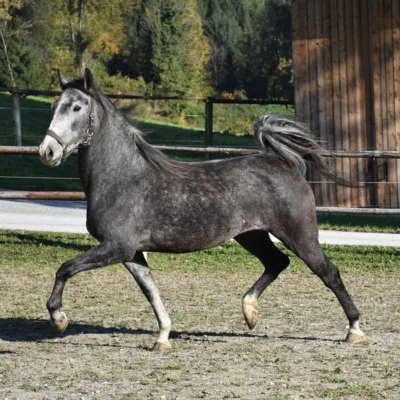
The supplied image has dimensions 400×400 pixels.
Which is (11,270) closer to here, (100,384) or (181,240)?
(181,240)

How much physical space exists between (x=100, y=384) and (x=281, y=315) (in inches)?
132

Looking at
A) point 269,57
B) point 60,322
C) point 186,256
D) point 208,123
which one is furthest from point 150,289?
point 269,57

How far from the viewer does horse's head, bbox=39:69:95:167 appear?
827cm

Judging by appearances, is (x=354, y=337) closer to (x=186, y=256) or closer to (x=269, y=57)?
(x=186, y=256)

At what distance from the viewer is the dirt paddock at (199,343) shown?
7.27 meters

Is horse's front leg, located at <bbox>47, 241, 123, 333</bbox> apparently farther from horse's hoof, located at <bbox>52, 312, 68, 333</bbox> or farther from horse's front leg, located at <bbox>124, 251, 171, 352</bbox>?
horse's front leg, located at <bbox>124, 251, 171, 352</bbox>

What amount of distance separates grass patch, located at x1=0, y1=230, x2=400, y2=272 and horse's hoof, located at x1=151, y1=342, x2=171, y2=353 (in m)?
5.06

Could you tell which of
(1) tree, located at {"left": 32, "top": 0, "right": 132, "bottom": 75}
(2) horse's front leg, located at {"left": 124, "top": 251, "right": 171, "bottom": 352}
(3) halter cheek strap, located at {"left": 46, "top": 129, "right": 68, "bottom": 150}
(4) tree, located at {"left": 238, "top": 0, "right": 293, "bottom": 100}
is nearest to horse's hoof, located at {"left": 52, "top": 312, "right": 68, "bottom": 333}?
(2) horse's front leg, located at {"left": 124, "top": 251, "right": 171, "bottom": 352}

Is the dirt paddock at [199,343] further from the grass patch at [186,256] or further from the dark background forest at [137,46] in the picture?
the dark background forest at [137,46]

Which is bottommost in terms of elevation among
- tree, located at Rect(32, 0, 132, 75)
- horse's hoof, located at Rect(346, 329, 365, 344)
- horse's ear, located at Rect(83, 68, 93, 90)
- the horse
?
horse's hoof, located at Rect(346, 329, 365, 344)

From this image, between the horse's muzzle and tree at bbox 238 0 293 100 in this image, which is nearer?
the horse's muzzle

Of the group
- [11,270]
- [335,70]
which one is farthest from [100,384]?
[335,70]

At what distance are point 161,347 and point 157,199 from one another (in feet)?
3.88

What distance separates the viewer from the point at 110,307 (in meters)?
10.9
